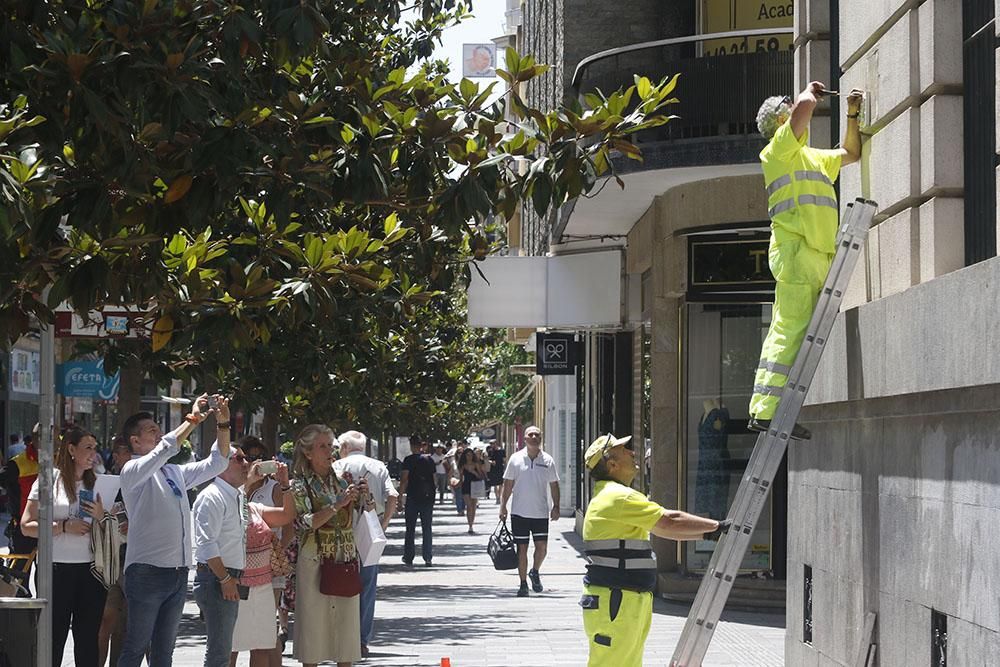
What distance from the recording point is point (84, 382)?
73.4ft

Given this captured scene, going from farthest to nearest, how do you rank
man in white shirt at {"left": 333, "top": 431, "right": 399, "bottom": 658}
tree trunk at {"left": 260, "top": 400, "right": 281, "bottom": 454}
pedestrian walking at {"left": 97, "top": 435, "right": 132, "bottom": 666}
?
tree trunk at {"left": 260, "top": 400, "right": 281, "bottom": 454} → man in white shirt at {"left": 333, "top": 431, "right": 399, "bottom": 658} → pedestrian walking at {"left": 97, "top": 435, "right": 132, "bottom": 666}

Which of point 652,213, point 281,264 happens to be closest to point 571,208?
point 652,213

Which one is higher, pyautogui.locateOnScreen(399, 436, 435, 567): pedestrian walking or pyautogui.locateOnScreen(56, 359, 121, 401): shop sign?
pyautogui.locateOnScreen(56, 359, 121, 401): shop sign

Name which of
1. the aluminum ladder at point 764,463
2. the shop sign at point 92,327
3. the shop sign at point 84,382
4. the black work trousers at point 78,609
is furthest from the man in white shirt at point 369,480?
the shop sign at point 84,382

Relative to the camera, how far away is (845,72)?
342 inches

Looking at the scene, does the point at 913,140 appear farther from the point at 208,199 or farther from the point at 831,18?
the point at 208,199

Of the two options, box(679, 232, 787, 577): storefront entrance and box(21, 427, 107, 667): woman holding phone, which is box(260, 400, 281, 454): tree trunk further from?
box(21, 427, 107, 667): woman holding phone

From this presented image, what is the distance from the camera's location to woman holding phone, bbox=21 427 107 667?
424 inches

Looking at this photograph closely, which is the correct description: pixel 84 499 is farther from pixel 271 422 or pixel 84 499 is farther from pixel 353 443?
pixel 271 422

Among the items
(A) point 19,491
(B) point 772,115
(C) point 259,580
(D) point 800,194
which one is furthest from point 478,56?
(D) point 800,194

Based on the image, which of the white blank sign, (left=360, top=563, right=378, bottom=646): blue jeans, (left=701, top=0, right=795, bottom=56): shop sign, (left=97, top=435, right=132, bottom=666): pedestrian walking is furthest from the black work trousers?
the white blank sign

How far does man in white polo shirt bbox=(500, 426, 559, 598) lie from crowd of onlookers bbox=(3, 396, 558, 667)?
19.9 feet

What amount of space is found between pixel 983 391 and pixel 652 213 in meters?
13.7

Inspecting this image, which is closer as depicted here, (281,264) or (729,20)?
(281,264)
